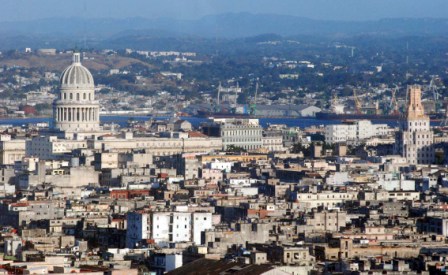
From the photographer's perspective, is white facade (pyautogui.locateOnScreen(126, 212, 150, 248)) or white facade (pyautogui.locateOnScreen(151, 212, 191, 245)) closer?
white facade (pyautogui.locateOnScreen(126, 212, 150, 248))

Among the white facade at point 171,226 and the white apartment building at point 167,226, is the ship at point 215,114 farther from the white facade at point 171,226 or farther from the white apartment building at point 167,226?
the white facade at point 171,226

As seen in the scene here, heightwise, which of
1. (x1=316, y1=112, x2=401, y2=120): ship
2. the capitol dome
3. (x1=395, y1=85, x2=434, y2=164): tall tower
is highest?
the capitol dome

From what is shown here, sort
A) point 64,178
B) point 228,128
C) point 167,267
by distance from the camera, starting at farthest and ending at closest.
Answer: point 228,128
point 64,178
point 167,267

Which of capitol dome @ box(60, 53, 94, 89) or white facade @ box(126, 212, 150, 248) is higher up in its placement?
white facade @ box(126, 212, 150, 248)

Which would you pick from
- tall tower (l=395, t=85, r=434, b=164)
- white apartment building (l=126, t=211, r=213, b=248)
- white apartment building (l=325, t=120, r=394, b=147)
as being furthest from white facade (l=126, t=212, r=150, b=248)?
white apartment building (l=325, t=120, r=394, b=147)

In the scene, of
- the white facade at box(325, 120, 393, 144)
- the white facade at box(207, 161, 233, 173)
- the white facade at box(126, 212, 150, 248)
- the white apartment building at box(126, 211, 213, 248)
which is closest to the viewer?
the white facade at box(126, 212, 150, 248)

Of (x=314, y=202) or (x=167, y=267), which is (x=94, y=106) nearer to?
(x=314, y=202)

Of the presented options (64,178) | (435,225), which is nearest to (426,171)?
(64,178)

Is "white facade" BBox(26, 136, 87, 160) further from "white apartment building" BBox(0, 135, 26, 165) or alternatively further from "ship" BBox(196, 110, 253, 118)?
"ship" BBox(196, 110, 253, 118)
